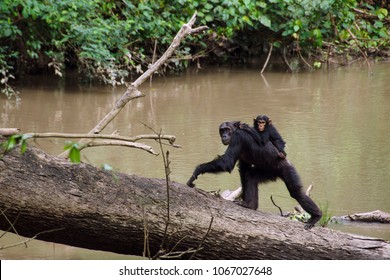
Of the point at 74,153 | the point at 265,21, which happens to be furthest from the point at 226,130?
the point at 265,21

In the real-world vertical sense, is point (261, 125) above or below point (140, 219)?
above

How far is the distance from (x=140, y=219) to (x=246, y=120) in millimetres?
6394

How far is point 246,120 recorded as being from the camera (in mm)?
11289

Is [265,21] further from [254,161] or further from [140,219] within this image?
[140,219]

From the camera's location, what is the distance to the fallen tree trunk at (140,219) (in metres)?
4.92

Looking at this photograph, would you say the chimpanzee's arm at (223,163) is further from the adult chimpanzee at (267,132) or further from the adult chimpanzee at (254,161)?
the adult chimpanzee at (267,132)

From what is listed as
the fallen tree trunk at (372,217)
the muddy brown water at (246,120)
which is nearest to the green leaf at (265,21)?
the muddy brown water at (246,120)

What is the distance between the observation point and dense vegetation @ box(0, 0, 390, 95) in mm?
12859

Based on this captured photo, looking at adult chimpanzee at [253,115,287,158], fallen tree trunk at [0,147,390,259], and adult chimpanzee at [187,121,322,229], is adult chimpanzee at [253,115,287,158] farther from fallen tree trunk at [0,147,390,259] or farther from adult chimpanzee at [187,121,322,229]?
fallen tree trunk at [0,147,390,259]

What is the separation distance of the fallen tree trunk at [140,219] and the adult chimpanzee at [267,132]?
38.7 inches

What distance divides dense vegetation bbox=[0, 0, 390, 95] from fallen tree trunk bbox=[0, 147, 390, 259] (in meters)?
7.62

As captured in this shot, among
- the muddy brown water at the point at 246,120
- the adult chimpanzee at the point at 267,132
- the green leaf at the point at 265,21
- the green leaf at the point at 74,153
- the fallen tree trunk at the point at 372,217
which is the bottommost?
the fallen tree trunk at the point at 372,217

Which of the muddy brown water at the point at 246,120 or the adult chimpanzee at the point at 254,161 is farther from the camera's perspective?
the muddy brown water at the point at 246,120

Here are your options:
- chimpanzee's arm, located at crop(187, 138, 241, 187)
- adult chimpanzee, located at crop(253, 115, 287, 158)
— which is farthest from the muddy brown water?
adult chimpanzee, located at crop(253, 115, 287, 158)
